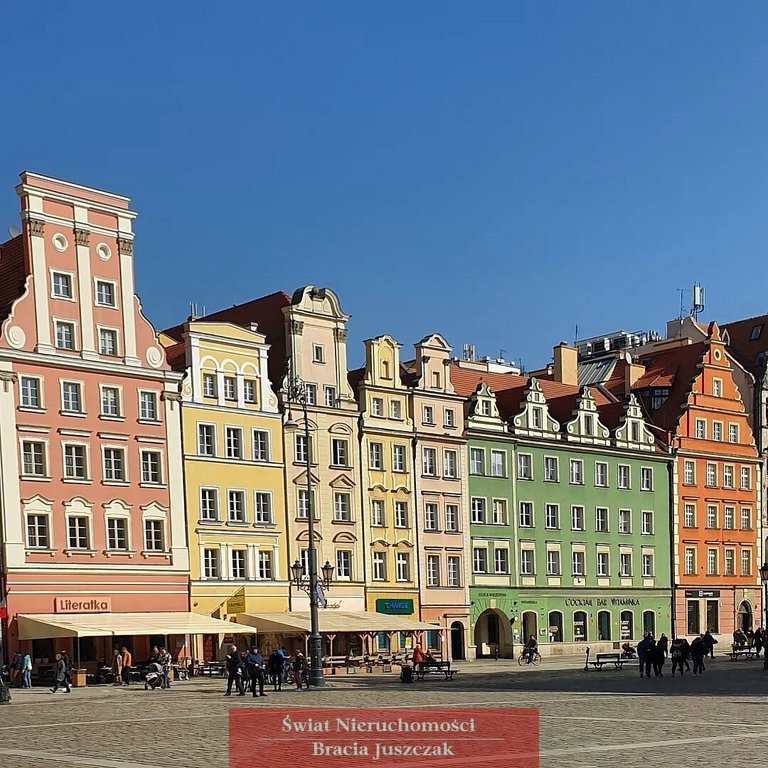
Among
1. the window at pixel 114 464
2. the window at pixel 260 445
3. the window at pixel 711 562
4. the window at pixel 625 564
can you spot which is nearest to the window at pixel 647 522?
the window at pixel 625 564

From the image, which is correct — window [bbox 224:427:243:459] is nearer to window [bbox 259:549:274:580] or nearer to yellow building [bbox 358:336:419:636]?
window [bbox 259:549:274:580]

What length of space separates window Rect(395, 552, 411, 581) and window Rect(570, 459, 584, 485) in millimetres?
12986

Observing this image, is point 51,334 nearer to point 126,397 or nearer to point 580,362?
point 126,397

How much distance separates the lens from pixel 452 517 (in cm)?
7269

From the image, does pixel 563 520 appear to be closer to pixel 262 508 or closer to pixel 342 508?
pixel 342 508

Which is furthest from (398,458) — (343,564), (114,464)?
(114,464)

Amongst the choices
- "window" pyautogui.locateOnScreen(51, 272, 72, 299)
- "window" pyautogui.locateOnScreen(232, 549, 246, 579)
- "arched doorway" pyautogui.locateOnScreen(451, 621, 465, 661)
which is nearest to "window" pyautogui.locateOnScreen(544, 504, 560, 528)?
"arched doorway" pyautogui.locateOnScreen(451, 621, 465, 661)

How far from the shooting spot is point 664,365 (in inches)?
3553

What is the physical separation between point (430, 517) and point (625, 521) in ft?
50.6

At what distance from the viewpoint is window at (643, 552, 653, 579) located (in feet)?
270

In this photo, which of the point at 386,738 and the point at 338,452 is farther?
the point at 338,452

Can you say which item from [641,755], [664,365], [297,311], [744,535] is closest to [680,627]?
[744,535]

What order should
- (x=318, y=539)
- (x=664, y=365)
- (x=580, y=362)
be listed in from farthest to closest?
(x=580, y=362), (x=664, y=365), (x=318, y=539)

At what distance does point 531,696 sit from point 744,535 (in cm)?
5504
